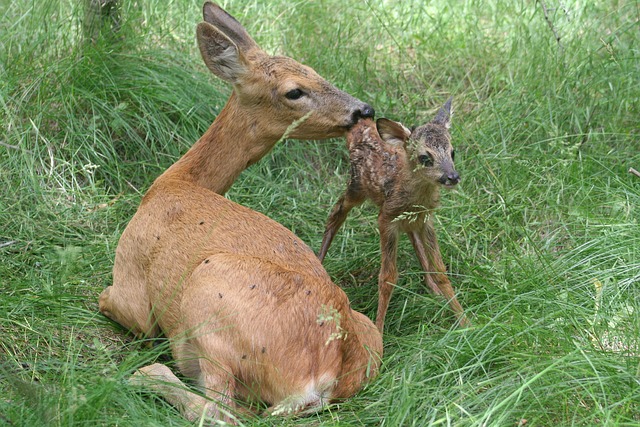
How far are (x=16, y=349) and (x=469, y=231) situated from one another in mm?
2510

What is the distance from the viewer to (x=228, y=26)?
17.1ft

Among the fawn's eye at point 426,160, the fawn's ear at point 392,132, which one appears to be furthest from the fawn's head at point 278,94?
the fawn's eye at point 426,160

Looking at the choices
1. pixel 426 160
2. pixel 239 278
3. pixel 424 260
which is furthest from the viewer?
pixel 424 260

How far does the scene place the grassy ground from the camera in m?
3.62

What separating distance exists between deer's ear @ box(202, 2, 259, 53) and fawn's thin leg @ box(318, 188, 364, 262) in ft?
3.14

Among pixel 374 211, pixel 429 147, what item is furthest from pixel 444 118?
pixel 374 211

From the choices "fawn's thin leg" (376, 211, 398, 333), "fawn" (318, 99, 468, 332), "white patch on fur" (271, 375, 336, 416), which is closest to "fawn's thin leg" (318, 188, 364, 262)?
"fawn" (318, 99, 468, 332)

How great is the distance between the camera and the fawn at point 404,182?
15.1 feet

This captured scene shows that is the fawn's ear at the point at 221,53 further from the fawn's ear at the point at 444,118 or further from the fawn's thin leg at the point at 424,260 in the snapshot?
the fawn's thin leg at the point at 424,260

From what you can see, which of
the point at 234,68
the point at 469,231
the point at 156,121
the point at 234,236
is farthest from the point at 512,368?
the point at 156,121

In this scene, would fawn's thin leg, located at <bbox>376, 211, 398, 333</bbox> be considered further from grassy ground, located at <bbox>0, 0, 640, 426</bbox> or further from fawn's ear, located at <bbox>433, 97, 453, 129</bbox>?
fawn's ear, located at <bbox>433, 97, 453, 129</bbox>

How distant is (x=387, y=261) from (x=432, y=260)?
0.78 ft

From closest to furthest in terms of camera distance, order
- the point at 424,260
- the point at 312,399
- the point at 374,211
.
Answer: the point at 312,399
the point at 424,260
the point at 374,211

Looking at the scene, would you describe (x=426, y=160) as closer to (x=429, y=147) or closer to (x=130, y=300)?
(x=429, y=147)
